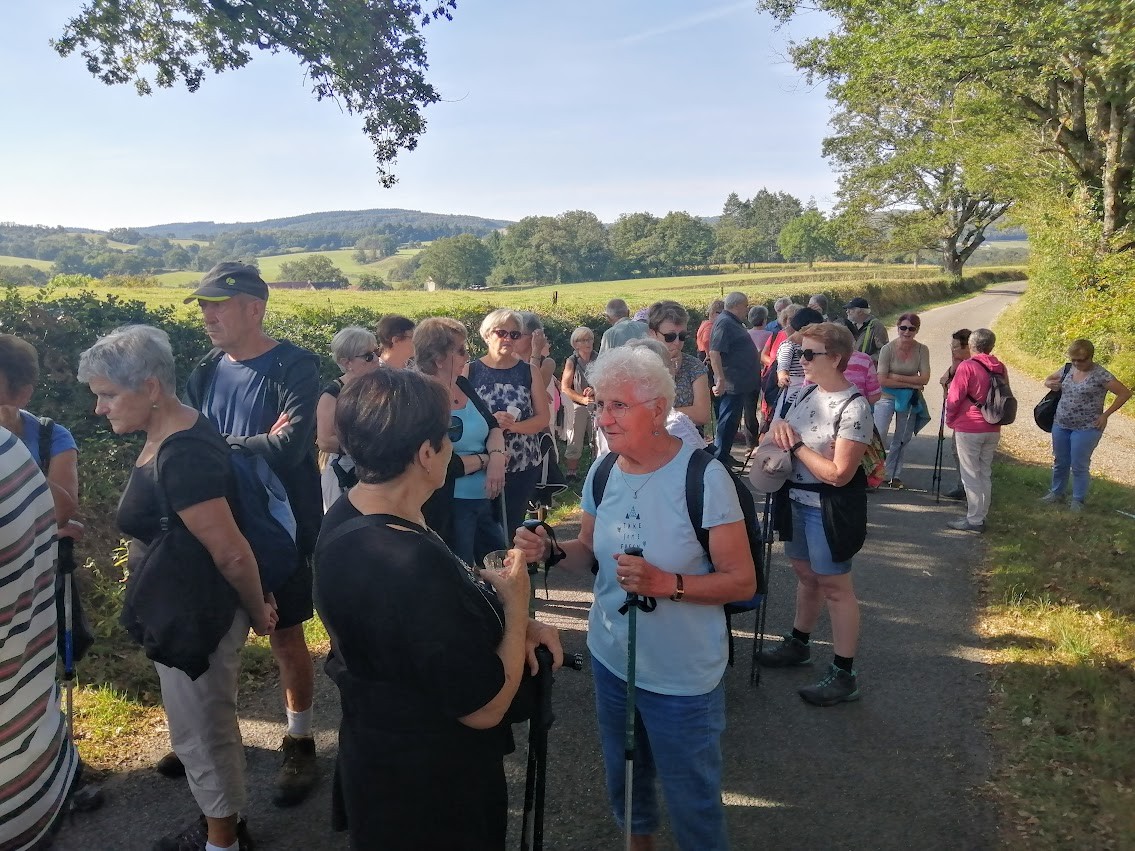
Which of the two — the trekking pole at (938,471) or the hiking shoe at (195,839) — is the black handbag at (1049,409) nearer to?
the trekking pole at (938,471)

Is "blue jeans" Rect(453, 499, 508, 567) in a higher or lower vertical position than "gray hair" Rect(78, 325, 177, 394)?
lower

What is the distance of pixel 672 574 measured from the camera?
2.34 m

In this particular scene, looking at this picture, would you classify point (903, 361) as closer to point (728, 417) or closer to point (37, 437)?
point (728, 417)

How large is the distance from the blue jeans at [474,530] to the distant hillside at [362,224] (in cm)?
7438

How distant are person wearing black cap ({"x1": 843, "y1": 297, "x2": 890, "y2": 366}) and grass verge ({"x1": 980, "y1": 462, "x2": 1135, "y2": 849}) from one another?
287cm

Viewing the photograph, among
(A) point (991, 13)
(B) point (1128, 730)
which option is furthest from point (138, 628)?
(A) point (991, 13)

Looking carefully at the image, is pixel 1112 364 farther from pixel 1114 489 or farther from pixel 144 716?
pixel 144 716

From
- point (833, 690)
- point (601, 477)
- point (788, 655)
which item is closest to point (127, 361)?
point (601, 477)

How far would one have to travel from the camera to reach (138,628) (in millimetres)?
2574

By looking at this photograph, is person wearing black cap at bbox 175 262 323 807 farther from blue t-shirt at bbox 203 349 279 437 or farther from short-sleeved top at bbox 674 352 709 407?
short-sleeved top at bbox 674 352 709 407

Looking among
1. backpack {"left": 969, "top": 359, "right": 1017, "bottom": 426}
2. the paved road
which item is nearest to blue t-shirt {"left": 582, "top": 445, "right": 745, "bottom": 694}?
the paved road

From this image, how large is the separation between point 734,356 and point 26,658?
24.7ft

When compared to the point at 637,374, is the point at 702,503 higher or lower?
lower

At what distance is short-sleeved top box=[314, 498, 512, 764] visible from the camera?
156 centimetres
